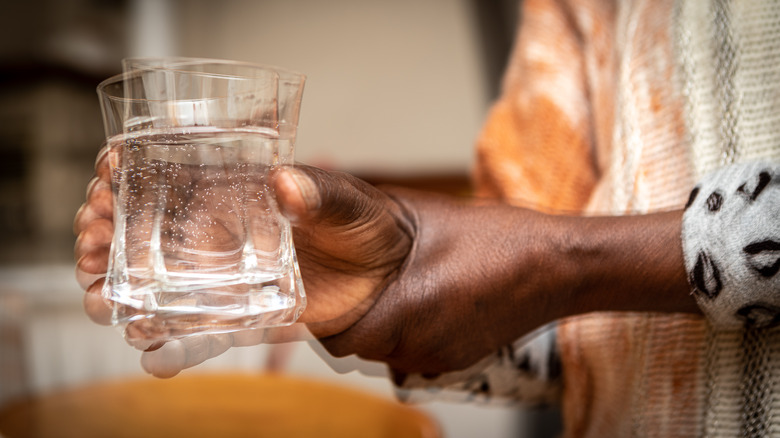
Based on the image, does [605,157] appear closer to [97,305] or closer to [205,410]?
[97,305]

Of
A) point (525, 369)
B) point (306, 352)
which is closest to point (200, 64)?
point (525, 369)

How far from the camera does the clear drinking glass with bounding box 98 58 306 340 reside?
0.35 m

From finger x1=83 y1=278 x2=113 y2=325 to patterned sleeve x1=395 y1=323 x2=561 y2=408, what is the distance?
32 cm

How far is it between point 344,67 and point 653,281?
1.37 m

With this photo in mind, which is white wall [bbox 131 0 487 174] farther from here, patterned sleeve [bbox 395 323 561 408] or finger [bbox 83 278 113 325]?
finger [bbox 83 278 113 325]

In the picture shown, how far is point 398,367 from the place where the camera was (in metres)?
0.52

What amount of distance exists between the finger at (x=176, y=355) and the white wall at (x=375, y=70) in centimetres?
119

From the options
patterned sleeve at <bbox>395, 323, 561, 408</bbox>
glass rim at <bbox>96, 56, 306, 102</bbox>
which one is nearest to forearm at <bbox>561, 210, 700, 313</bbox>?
patterned sleeve at <bbox>395, 323, 561, 408</bbox>

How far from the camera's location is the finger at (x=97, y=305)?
1.23ft

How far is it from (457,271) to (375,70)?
128cm

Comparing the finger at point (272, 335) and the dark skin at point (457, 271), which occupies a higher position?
the dark skin at point (457, 271)

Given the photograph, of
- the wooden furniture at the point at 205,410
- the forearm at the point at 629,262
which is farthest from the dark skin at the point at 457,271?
the wooden furniture at the point at 205,410

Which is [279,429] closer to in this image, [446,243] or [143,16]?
[446,243]

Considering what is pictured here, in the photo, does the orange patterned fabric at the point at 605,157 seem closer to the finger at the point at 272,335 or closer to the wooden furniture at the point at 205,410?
the finger at the point at 272,335
